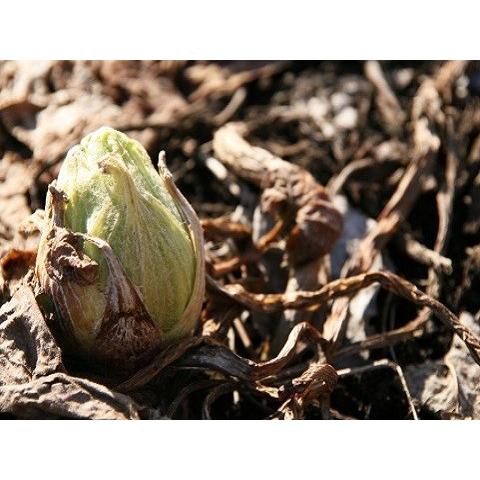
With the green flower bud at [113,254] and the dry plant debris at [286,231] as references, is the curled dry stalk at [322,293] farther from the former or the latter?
the green flower bud at [113,254]

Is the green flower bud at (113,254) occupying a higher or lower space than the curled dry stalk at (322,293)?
higher

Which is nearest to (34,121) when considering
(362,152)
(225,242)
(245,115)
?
(245,115)

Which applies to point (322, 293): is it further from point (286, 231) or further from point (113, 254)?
point (113, 254)

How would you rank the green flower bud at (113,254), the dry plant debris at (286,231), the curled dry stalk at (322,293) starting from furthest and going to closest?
the curled dry stalk at (322,293) < the dry plant debris at (286,231) < the green flower bud at (113,254)

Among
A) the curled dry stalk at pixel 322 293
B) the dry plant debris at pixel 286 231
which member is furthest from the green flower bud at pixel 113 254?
the curled dry stalk at pixel 322 293

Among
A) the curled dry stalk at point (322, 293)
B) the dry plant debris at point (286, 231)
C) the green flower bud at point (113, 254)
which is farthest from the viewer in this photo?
the curled dry stalk at point (322, 293)

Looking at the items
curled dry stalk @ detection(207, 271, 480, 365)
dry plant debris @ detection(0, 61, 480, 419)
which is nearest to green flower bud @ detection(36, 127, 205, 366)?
dry plant debris @ detection(0, 61, 480, 419)
